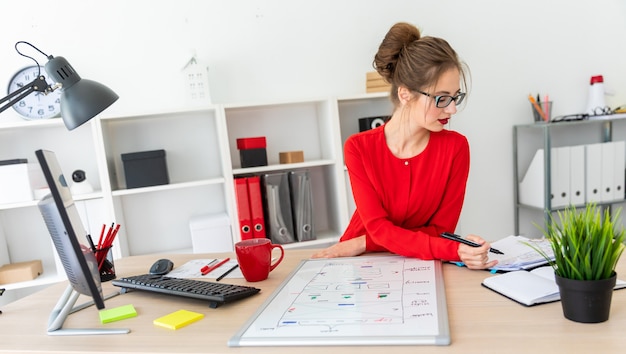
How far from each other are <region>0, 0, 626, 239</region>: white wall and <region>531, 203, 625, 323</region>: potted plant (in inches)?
73.8

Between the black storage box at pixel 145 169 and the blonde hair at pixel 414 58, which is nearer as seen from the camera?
the blonde hair at pixel 414 58

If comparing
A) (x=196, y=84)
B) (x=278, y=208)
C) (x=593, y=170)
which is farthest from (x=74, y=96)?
(x=593, y=170)

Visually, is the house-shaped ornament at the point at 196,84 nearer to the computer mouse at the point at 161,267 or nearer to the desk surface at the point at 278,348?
the computer mouse at the point at 161,267

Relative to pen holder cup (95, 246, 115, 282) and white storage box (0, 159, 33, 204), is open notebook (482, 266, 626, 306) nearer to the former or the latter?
pen holder cup (95, 246, 115, 282)

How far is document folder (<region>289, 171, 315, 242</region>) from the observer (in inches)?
93.1

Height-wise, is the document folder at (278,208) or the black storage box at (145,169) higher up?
the black storage box at (145,169)

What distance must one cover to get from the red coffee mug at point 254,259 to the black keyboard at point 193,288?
0.08 meters

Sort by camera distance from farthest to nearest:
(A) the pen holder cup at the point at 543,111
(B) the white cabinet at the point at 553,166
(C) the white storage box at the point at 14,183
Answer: (A) the pen holder cup at the point at 543,111, (B) the white cabinet at the point at 553,166, (C) the white storage box at the point at 14,183

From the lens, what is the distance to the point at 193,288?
41.8 inches

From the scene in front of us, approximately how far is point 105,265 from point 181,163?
1291mm

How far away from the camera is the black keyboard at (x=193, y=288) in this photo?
3.30 feet

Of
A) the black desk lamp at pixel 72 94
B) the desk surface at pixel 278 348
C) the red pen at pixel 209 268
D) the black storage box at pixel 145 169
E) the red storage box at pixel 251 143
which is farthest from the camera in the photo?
the red storage box at pixel 251 143

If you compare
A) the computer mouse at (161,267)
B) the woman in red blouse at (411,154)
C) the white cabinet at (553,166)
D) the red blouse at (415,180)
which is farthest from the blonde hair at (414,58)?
the white cabinet at (553,166)

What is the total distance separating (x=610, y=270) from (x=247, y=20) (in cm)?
220
